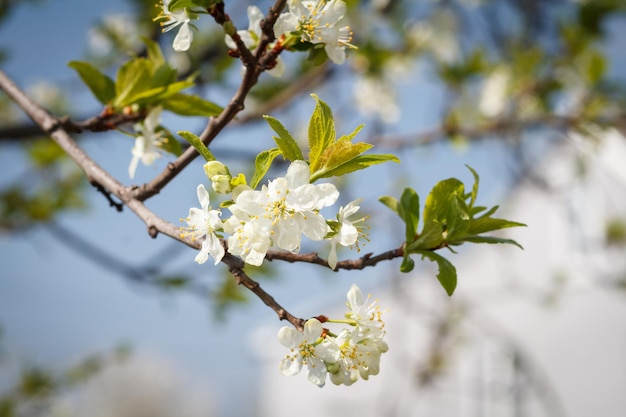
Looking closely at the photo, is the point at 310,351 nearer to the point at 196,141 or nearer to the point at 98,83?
the point at 196,141

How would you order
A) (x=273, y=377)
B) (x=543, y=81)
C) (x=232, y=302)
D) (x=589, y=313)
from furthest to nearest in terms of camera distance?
(x=273, y=377) → (x=589, y=313) → (x=543, y=81) → (x=232, y=302)

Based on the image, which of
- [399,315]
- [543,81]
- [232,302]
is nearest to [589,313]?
[399,315]

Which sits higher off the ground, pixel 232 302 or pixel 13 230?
pixel 13 230

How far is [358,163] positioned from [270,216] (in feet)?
0.36

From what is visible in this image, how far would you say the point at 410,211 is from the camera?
0.69 meters

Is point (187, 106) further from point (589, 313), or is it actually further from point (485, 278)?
point (485, 278)

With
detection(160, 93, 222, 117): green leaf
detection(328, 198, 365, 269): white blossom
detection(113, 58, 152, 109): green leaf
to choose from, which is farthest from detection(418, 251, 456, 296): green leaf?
→ detection(113, 58, 152, 109): green leaf

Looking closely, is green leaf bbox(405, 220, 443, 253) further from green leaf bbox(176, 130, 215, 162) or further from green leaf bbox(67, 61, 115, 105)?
green leaf bbox(67, 61, 115, 105)

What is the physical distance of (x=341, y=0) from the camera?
695 mm

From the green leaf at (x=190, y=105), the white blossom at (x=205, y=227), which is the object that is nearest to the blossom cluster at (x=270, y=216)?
the white blossom at (x=205, y=227)

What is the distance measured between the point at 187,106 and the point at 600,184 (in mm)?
5575

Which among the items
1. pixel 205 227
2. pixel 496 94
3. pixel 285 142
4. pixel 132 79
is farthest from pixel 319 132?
pixel 496 94

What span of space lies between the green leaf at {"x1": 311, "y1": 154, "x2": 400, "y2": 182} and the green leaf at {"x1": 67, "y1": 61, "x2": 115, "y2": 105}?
45cm

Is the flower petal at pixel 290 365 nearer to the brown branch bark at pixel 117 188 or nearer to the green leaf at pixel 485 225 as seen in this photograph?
the brown branch bark at pixel 117 188
